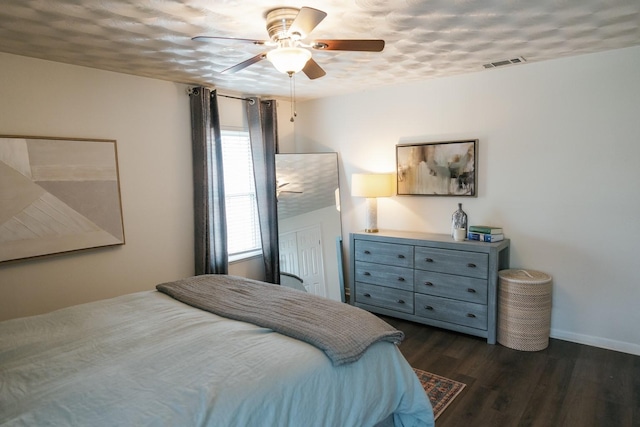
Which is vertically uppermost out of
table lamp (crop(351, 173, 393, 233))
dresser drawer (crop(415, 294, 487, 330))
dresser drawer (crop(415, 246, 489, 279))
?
table lamp (crop(351, 173, 393, 233))

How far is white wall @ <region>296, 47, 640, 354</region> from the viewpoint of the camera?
294 centimetres

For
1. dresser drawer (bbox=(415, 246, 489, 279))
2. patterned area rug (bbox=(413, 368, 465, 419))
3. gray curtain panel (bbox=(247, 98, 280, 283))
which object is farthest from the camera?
gray curtain panel (bbox=(247, 98, 280, 283))

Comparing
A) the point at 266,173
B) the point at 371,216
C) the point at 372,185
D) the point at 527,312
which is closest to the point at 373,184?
the point at 372,185

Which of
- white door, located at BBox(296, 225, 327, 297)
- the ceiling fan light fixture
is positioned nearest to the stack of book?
white door, located at BBox(296, 225, 327, 297)

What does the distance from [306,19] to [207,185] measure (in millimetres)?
2267

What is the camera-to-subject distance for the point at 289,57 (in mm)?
1954

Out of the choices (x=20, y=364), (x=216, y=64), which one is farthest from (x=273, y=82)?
(x=20, y=364)

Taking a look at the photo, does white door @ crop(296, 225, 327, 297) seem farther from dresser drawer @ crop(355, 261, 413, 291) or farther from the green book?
the green book

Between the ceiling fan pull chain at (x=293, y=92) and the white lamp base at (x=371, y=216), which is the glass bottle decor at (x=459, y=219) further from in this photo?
the ceiling fan pull chain at (x=293, y=92)

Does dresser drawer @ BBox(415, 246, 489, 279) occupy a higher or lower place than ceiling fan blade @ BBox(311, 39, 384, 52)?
lower

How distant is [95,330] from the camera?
→ 1966mm

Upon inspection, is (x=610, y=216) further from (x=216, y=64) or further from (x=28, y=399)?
(x=28, y=399)

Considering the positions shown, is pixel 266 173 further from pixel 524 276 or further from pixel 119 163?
pixel 524 276

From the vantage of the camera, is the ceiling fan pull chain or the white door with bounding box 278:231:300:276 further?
the white door with bounding box 278:231:300:276
